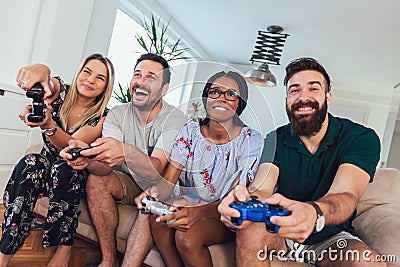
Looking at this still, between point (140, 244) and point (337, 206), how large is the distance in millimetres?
685

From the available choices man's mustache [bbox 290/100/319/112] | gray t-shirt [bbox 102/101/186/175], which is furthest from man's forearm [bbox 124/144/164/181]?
man's mustache [bbox 290/100/319/112]

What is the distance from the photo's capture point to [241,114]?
85 cm

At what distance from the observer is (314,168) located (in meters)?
1.22

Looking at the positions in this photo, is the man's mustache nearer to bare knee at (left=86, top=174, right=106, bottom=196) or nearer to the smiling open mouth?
the smiling open mouth

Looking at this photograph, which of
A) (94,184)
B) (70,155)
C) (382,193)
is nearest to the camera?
(70,155)

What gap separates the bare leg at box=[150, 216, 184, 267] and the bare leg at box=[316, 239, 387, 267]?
1.57ft

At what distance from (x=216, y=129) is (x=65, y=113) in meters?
0.83

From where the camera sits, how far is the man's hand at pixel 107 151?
0.99 m

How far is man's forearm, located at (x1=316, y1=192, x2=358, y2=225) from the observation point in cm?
84

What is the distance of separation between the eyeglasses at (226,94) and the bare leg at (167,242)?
21.9 inches

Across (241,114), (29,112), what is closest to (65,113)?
(29,112)

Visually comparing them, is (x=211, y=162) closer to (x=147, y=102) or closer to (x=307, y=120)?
(x=147, y=102)

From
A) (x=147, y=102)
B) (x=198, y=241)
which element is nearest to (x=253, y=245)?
(x=198, y=241)

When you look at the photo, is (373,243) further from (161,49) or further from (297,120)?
(161,49)
